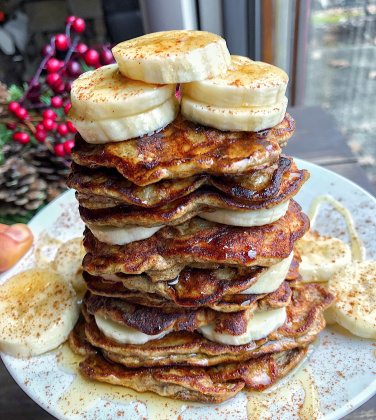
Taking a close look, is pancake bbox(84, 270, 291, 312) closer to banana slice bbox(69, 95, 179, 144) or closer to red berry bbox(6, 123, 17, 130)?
banana slice bbox(69, 95, 179, 144)

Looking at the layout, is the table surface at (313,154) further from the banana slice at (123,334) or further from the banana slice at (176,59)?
the banana slice at (176,59)

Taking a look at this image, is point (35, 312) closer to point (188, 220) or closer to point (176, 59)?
point (188, 220)

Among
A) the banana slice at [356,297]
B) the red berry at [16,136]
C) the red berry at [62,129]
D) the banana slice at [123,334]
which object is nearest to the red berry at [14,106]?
the red berry at [16,136]

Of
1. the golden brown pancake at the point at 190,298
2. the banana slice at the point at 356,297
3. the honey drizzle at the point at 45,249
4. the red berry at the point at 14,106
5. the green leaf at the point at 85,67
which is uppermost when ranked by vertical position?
the green leaf at the point at 85,67

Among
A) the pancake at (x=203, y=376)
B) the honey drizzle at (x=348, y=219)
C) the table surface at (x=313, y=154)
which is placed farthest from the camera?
the honey drizzle at (x=348, y=219)

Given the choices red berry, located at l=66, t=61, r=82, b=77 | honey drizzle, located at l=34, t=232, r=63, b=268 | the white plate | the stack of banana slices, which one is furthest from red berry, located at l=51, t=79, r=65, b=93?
the stack of banana slices

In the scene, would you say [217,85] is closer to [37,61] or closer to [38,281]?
[38,281]

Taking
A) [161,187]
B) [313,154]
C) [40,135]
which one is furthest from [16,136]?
[313,154]
